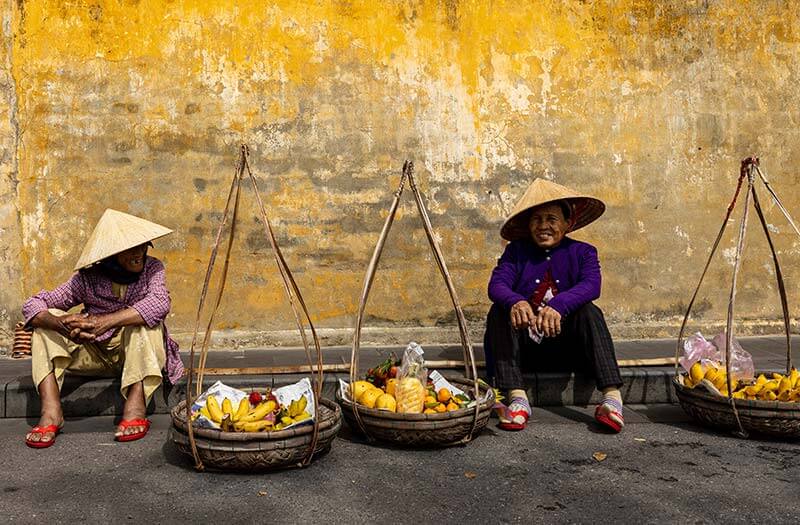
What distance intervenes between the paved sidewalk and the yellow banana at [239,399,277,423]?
116 centimetres

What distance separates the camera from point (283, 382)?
15.9 feet

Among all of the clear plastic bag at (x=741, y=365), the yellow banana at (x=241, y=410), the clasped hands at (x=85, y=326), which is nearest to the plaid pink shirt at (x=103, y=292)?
the clasped hands at (x=85, y=326)

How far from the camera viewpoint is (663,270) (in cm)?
686

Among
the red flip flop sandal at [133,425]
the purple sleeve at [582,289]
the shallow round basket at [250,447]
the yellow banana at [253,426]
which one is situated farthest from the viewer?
the purple sleeve at [582,289]

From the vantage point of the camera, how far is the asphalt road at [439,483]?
2.95 metres

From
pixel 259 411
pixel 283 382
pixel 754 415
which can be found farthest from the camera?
pixel 283 382

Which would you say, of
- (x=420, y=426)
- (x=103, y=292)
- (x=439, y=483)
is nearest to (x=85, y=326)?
(x=103, y=292)

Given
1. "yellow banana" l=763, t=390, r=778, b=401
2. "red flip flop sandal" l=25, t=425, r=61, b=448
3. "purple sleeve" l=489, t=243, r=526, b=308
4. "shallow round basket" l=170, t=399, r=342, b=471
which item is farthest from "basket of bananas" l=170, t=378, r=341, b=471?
"yellow banana" l=763, t=390, r=778, b=401

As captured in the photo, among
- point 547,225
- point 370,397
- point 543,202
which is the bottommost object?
point 370,397

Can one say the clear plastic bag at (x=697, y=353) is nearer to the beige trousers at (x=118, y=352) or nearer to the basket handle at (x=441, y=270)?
the basket handle at (x=441, y=270)

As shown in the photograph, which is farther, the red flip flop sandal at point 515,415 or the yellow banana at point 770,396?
→ the red flip flop sandal at point 515,415

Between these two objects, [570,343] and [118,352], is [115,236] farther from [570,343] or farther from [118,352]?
[570,343]

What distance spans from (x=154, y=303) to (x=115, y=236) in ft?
1.34

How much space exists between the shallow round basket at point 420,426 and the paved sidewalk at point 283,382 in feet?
3.50
